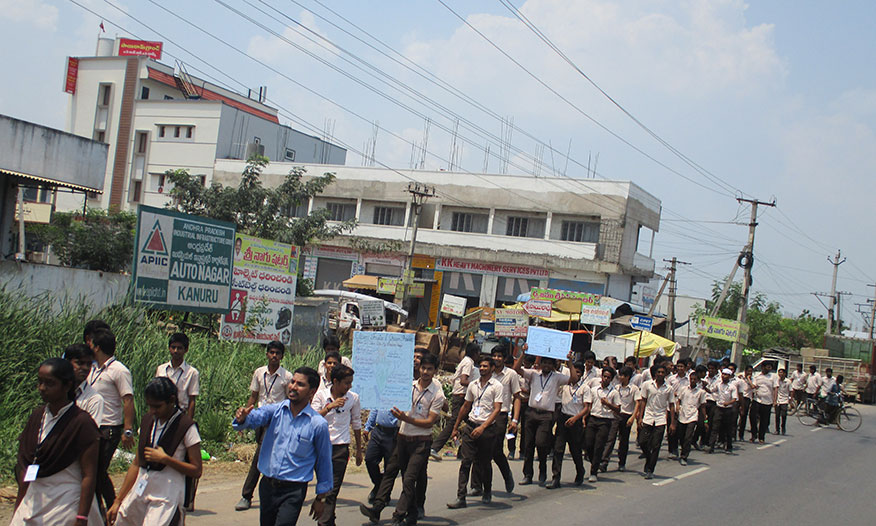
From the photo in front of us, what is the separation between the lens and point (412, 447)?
26.3ft

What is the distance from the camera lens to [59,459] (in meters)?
4.42

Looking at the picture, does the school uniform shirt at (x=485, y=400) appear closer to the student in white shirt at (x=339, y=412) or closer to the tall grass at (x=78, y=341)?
the student in white shirt at (x=339, y=412)

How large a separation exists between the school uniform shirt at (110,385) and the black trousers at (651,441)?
8348 mm

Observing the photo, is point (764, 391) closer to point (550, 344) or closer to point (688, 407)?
point (688, 407)

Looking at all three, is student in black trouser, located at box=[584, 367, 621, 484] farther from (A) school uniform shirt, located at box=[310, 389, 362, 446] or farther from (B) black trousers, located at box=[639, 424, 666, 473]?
(A) school uniform shirt, located at box=[310, 389, 362, 446]

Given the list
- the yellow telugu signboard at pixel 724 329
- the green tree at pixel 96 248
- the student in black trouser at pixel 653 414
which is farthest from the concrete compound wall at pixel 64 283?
the yellow telugu signboard at pixel 724 329

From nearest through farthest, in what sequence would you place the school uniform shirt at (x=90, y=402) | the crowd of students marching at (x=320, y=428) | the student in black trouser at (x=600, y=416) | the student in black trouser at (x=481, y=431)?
the crowd of students marching at (x=320, y=428), the school uniform shirt at (x=90, y=402), the student in black trouser at (x=481, y=431), the student in black trouser at (x=600, y=416)

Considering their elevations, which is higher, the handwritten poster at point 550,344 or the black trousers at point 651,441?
the handwritten poster at point 550,344

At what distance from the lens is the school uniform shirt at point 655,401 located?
40.3 ft

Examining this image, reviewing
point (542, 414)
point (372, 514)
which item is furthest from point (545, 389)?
point (372, 514)

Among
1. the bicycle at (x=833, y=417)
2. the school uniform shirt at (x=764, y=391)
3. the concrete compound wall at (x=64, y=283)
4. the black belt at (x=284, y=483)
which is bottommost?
the bicycle at (x=833, y=417)

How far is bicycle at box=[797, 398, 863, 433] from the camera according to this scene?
23469mm

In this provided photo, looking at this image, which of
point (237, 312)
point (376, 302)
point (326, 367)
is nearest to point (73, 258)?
point (376, 302)

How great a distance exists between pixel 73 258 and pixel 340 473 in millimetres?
22784
